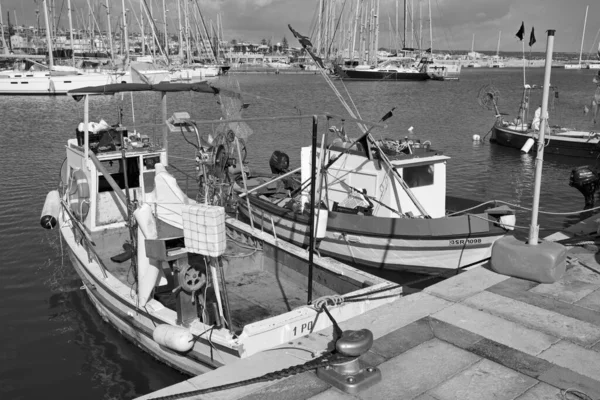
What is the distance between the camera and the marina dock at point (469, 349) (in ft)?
17.8

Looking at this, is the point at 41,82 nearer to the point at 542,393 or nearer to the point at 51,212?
the point at 51,212

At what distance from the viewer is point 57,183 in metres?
22.5

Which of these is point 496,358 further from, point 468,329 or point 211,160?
point 211,160

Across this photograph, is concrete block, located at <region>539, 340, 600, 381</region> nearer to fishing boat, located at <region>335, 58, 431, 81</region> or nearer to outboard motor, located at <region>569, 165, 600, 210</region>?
outboard motor, located at <region>569, 165, 600, 210</region>

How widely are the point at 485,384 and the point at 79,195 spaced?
30.2ft

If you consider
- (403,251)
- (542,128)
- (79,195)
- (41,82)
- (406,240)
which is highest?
(41,82)

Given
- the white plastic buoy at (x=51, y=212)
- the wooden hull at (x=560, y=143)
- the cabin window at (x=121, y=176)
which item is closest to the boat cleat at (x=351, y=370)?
the cabin window at (x=121, y=176)

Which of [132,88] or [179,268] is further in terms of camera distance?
[132,88]

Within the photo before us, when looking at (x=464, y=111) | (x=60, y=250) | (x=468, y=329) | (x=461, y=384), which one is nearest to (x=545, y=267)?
(x=468, y=329)

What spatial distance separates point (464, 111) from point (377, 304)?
45398mm

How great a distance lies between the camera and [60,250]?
593 inches

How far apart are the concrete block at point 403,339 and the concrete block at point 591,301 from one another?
2208mm

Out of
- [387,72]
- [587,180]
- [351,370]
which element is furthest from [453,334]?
[387,72]

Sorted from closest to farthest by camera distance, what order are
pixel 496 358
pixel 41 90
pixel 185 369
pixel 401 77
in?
1. pixel 496 358
2. pixel 185 369
3. pixel 41 90
4. pixel 401 77
